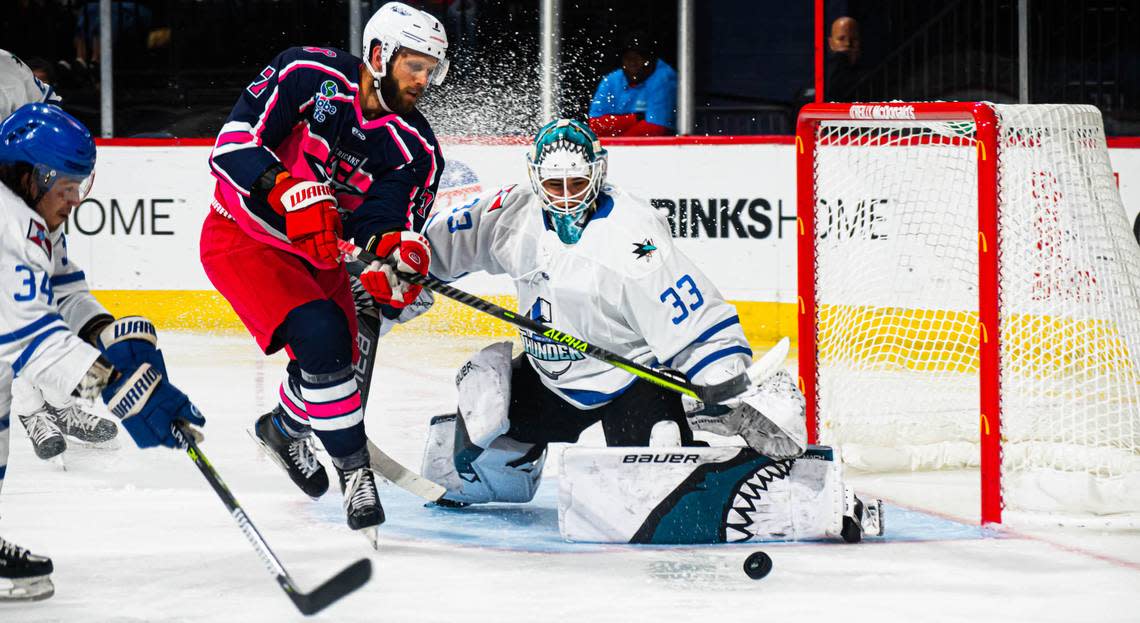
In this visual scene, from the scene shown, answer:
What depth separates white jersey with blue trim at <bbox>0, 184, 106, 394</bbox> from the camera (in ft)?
7.64

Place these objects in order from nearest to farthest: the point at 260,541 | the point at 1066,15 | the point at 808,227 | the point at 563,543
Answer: the point at 260,541 → the point at 563,543 → the point at 808,227 → the point at 1066,15

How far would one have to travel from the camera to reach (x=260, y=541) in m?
2.35

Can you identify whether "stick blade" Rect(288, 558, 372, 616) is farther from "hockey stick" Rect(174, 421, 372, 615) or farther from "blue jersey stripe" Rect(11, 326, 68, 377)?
"blue jersey stripe" Rect(11, 326, 68, 377)

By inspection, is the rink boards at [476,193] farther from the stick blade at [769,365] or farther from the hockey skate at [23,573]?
the hockey skate at [23,573]

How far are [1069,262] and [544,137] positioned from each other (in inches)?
57.1

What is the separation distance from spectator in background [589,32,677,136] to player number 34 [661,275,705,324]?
330cm

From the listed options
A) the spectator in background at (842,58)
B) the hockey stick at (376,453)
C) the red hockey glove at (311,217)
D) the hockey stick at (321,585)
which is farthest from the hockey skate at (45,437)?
the spectator in background at (842,58)

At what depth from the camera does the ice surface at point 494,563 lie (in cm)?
243

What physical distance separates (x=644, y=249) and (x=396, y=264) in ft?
1.60

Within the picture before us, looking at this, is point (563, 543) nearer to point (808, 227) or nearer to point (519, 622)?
point (519, 622)

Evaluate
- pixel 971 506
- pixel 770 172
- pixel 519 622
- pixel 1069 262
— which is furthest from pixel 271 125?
pixel 770 172

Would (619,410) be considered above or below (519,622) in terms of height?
above

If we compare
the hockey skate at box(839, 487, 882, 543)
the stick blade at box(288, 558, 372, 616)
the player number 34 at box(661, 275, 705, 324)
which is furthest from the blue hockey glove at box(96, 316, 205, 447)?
the hockey skate at box(839, 487, 882, 543)

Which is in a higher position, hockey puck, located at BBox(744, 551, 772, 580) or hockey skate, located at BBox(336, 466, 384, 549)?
hockey skate, located at BBox(336, 466, 384, 549)
